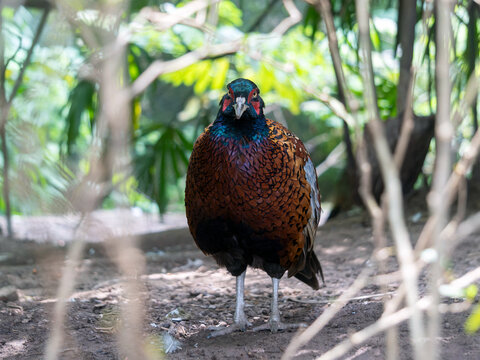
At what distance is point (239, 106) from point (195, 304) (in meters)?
1.60

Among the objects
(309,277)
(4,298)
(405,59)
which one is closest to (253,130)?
(309,277)

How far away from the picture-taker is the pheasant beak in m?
3.27

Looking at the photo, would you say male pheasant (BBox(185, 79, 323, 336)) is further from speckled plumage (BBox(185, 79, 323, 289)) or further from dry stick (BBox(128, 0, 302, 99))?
dry stick (BBox(128, 0, 302, 99))

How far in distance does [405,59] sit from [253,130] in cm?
302

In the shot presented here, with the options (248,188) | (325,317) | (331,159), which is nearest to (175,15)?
(325,317)

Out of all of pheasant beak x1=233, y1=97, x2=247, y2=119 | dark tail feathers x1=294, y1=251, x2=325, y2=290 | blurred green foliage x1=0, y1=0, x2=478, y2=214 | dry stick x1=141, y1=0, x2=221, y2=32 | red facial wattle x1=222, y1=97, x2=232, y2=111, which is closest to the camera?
dry stick x1=141, y1=0, x2=221, y2=32

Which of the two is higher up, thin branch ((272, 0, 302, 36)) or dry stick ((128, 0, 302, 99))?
thin branch ((272, 0, 302, 36))

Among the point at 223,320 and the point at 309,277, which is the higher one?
the point at 309,277

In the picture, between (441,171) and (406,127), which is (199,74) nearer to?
(406,127)

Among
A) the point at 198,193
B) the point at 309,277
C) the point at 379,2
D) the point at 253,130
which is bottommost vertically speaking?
the point at 309,277

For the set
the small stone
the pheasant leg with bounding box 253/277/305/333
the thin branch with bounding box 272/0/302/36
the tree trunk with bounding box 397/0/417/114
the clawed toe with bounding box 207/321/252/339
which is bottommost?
the clawed toe with bounding box 207/321/252/339

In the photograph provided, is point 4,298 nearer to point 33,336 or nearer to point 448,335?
point 33,336

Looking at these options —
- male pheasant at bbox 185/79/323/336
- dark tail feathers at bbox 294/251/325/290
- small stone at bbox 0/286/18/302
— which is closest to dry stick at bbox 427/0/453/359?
male pheasant at bbox 185/79/323/336

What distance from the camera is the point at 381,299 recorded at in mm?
3695
